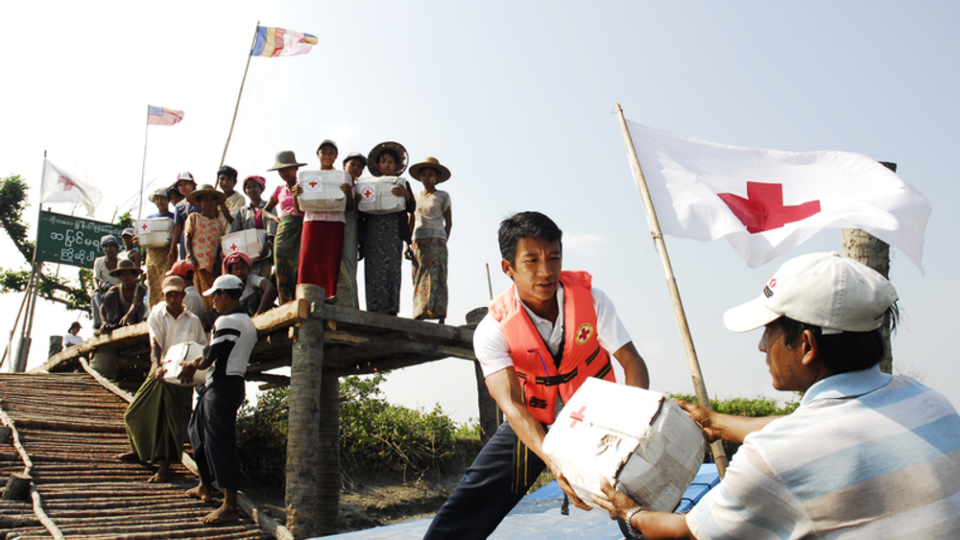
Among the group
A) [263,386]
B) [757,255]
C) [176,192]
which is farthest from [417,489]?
[757,255]

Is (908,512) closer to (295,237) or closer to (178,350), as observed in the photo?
(178,350)

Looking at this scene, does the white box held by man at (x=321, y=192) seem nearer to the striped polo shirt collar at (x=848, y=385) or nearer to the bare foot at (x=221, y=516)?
the bare foot at (x=221, y=516)

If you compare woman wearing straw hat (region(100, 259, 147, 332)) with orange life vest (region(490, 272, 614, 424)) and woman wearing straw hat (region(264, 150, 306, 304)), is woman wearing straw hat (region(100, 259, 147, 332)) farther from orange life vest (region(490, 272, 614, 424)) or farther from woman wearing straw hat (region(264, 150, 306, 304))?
orange life vest (region(490, 272, 614, 424))

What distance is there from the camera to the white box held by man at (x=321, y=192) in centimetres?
562

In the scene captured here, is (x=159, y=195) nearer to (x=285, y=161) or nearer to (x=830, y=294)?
(x=285, y=161)

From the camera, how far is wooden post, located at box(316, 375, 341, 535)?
25.6 feet

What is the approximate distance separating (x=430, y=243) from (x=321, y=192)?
1097 mm

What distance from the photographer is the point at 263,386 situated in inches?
376

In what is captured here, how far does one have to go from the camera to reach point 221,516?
4.72m

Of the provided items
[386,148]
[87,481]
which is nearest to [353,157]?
[386,148]

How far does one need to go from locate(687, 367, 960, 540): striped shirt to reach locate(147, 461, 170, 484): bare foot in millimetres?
5053

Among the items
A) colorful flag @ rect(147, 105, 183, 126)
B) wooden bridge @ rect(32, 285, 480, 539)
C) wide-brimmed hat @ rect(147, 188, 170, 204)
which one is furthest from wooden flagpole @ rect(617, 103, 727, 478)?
colorful flag @ rect(147, 105, 183, 126)

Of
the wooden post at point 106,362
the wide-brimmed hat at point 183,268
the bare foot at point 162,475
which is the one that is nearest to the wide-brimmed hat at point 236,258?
the wide-brimmed hat at point 183,268

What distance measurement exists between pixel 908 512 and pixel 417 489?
35.3 feet
